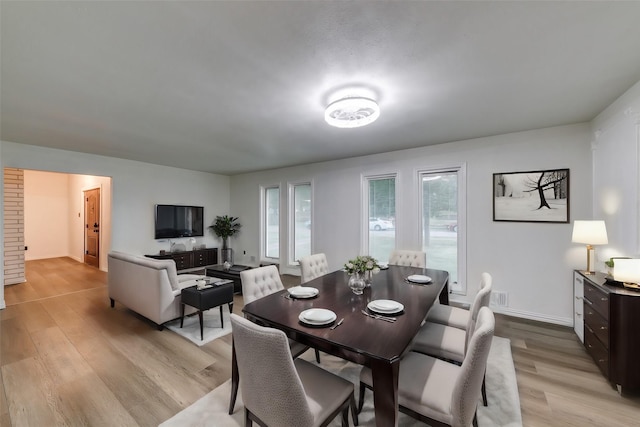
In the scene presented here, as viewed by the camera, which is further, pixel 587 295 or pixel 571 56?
pixel 587 295

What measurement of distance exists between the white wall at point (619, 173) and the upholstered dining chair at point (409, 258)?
183cm

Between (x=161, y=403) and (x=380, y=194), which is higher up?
(x=380, y=194)

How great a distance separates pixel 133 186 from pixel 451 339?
6.19 meters

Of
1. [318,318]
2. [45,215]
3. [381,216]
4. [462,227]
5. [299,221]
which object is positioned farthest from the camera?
[45,215]

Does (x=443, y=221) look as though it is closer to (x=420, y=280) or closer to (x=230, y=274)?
(x=420, y=280)

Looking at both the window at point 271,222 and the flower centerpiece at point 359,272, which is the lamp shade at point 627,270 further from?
the window at point 271,222

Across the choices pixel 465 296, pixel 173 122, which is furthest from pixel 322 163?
pixel 465 296

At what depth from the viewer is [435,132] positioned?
352cm

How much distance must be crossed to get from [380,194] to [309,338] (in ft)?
12.1

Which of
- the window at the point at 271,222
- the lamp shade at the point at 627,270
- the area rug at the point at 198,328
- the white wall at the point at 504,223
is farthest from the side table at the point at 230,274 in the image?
the lamp shade at the point at 627,270

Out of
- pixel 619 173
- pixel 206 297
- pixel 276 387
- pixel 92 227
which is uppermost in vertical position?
pixel 619 173

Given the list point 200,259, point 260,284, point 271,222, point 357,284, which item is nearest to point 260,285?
point 260,284

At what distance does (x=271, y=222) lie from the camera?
6.54 metres

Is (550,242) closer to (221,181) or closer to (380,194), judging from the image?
(380,194)
